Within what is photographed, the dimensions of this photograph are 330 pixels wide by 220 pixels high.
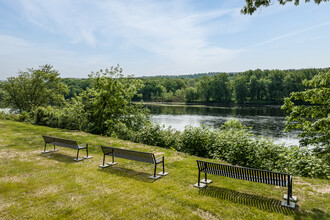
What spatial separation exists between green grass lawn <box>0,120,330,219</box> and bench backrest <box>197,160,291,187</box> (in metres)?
0.57

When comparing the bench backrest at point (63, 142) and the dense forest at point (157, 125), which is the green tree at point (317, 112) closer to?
the dense forest at point (157, 125)

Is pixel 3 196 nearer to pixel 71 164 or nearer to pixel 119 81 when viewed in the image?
pixel 71 164

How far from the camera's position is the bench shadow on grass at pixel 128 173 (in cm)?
761

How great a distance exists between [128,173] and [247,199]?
423 centimetres

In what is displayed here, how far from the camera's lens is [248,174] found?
5973 millimetres

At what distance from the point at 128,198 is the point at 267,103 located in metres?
79.5

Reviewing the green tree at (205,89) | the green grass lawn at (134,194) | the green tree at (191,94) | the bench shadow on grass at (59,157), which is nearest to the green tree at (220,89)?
the green tree at (205,89)

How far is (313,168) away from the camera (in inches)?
325

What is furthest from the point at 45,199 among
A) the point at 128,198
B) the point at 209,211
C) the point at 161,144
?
the point at 161,144

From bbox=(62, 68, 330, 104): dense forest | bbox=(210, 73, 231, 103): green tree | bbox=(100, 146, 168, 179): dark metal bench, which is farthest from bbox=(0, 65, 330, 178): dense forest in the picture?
bbox=(210, 73, 231, 103): green tree

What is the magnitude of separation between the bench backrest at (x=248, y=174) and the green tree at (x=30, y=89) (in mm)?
31181

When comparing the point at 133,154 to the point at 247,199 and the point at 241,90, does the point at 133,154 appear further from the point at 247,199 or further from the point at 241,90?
the point at 241,90

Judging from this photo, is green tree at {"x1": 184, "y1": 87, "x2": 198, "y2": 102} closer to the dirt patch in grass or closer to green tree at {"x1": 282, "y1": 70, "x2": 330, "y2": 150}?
green tree at {"x1": 282, "y1": 70, "x2": 330, "y2": 150}

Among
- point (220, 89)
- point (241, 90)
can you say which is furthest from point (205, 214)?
point (220, 89)
